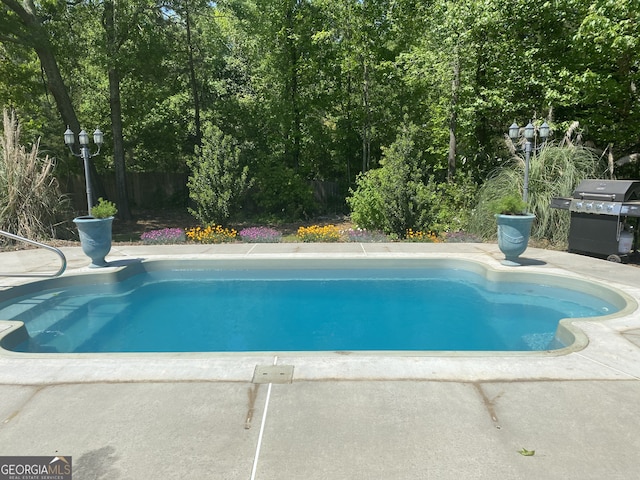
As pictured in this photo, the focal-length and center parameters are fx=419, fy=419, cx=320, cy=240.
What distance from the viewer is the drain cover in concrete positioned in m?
3.52

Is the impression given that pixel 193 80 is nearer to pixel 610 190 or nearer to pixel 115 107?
pixel 115 107

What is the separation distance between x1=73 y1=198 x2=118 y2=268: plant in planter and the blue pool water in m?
0.63

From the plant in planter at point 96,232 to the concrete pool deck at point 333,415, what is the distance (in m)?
3.95

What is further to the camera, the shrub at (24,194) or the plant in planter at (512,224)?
the shrub at (24,194)

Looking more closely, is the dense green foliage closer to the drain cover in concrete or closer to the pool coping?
the pool coping

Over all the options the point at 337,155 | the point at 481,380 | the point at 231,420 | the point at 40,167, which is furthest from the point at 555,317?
the point at 337,155

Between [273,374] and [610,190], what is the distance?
7659mm

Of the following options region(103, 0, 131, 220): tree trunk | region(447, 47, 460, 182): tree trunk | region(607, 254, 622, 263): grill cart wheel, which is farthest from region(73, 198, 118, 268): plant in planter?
region(447, 47, 460, 182): tree trunk

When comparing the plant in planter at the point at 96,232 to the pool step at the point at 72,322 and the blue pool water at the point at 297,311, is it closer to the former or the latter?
the blue pool water at the point at 297,311

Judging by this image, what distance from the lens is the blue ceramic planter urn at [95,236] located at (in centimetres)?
761

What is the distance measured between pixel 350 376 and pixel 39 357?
120 inches

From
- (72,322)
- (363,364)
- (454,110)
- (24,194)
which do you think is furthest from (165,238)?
(454,110)

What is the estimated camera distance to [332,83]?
62.4 feet

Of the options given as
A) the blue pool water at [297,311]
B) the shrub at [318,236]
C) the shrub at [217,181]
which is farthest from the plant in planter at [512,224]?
the shrub at [217,181]
